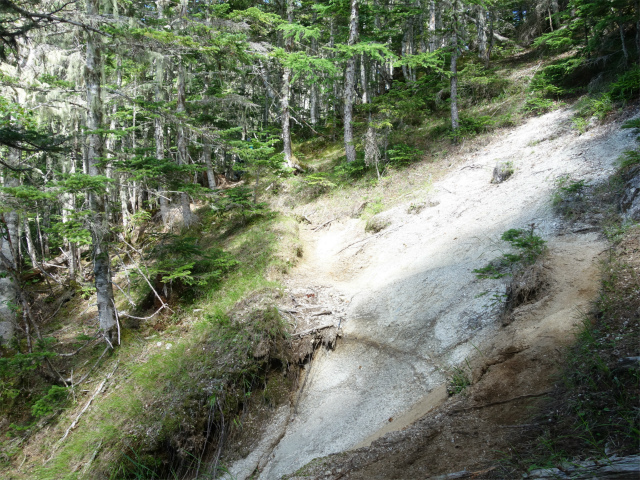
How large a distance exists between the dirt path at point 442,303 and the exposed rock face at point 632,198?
2.54 feet

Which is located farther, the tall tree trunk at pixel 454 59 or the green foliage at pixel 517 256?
the tall tree trunk at pixel 454 59

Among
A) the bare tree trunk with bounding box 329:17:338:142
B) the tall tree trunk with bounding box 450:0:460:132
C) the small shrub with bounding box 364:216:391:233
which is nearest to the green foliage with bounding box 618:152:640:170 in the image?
the small shrub with bounding box 364:216:391:233

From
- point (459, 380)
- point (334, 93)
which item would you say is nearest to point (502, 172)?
point (459, 380)

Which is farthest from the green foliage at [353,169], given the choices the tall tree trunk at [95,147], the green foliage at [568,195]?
the tall tree trunk at [95,147]

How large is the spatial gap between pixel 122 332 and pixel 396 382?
7.49 metres

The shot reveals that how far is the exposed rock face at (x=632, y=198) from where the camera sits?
5.93 metres

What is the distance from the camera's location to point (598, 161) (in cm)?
865

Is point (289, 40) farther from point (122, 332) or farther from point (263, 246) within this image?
point (122, 332)

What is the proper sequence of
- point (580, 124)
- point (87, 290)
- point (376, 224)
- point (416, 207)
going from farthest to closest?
1. point (376, 224)
2. point (416, 207)
3. point (580, 124)
4. point (87, 290)

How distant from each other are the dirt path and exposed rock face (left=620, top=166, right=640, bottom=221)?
0.77 m

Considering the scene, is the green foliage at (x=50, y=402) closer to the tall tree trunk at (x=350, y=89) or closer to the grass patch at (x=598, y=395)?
the grass patch at (x=598, y=395)

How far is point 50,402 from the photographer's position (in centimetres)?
733

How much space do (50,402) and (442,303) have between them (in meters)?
8.84

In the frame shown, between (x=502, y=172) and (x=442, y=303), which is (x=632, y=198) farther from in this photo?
(x=502, y=172)
